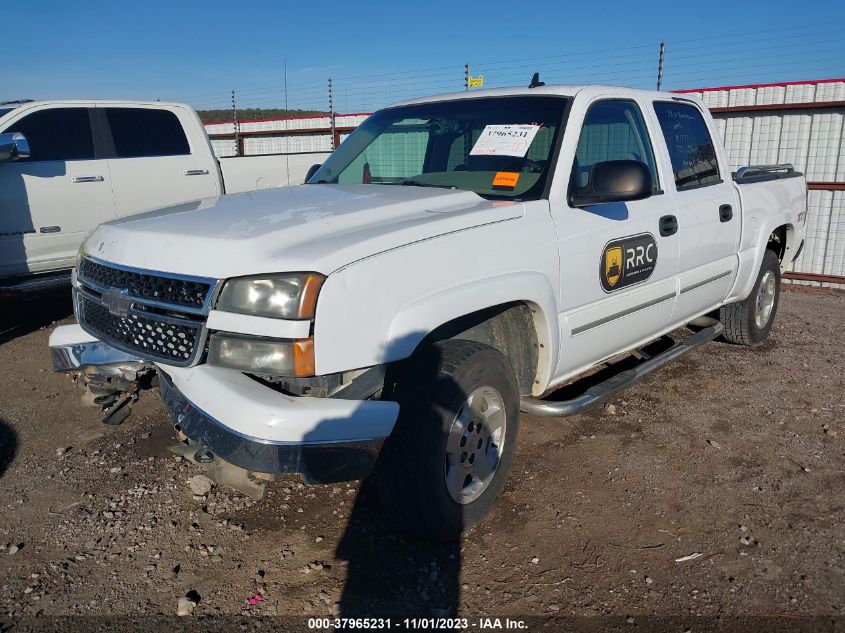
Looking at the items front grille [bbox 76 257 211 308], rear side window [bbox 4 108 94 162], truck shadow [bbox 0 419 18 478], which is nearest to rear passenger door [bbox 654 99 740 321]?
front grille [bbox 76 257 211 308]

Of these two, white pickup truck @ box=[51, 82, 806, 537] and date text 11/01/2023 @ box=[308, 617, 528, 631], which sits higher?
white pickup truck @ box=[51, 82, 806, 537]

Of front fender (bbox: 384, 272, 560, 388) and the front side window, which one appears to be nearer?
front fender (bbox: 384, 272, 560, 388)

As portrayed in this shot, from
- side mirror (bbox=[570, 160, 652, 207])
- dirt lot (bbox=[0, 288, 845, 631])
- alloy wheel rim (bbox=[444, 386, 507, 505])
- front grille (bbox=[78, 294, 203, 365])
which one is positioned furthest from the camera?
side mirror (bbox=[570, 160, 652, 207])

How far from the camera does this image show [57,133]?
21.9ft

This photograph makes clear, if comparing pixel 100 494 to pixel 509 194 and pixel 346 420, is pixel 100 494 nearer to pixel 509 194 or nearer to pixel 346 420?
pixel 346 420

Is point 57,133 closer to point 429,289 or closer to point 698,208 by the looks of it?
point 429,289

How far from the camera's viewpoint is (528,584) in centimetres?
282

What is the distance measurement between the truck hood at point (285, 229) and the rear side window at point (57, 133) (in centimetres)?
394

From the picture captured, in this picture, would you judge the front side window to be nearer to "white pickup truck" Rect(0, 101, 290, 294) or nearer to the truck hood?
the truck hood

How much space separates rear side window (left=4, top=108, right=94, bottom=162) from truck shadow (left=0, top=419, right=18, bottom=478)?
311cm

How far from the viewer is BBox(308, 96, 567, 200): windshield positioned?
3.51m

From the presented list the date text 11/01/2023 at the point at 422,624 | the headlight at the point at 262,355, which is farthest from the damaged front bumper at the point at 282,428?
the date text 11/01/2023 at the point at 422,624

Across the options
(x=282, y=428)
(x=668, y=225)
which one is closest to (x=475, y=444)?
(x=282, y=428)

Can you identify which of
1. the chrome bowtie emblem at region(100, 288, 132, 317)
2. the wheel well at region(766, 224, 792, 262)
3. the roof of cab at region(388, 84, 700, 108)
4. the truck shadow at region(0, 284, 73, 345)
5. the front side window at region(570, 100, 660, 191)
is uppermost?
the roof of cab at region(388, 84, 700, 108)
